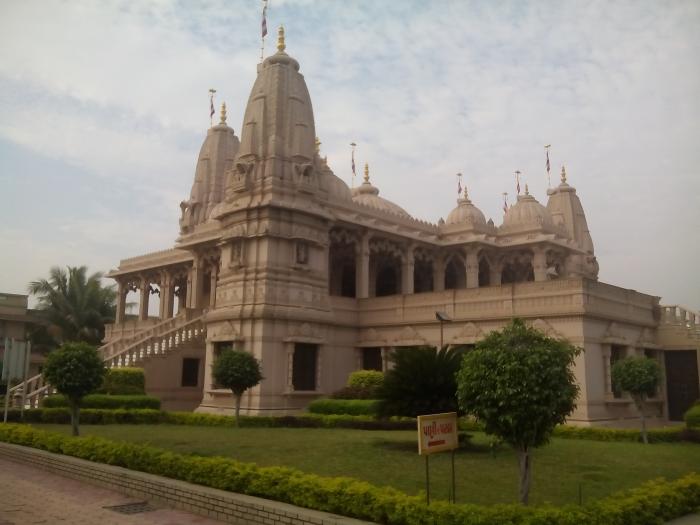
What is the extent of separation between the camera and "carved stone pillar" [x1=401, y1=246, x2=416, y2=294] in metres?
36.4

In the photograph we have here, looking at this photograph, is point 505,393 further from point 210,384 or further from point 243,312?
point 210,384

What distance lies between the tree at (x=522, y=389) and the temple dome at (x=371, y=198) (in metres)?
31.5

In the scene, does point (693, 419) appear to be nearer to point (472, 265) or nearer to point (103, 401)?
point (472, 265)

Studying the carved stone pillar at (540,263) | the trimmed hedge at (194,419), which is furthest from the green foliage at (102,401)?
the carved stone pillar at (540,263)

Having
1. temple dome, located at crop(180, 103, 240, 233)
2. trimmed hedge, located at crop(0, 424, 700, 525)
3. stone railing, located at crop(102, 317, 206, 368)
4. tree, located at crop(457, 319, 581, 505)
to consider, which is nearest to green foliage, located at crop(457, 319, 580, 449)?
tree, located at crop(457, 319, 581, 505)

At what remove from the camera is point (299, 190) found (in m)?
30.0

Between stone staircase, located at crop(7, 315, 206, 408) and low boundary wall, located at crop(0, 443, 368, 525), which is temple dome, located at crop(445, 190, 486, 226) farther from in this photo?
low boundary wall, located at crop(0, 443, 368, 525)

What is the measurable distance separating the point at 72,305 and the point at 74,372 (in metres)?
29.1

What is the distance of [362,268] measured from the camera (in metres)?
34.2

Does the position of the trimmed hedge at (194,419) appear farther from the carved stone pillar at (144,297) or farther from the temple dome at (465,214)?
the carved stone pillar at (144,297)

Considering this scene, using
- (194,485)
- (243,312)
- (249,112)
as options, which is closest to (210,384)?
(243,312)

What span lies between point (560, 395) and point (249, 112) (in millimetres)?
24880

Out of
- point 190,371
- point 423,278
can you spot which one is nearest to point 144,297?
point 190,371

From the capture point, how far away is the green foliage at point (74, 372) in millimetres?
18125
